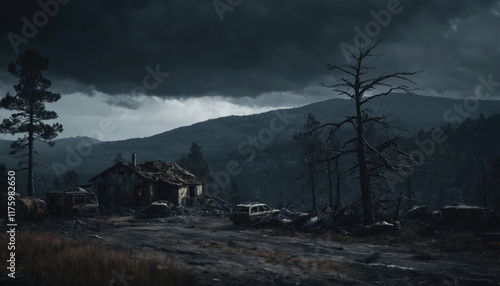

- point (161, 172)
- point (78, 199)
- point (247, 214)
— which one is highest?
point (161, 172)

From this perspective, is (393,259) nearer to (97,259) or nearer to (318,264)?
(318,264)

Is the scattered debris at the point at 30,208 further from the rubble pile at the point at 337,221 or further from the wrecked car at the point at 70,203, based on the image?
the rubble pile at the point at 337,221

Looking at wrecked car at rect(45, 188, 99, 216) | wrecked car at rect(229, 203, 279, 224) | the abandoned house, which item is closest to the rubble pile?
wrecked car at rect(229, 203, 279, 224)

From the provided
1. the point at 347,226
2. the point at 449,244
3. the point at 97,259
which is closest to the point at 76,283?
the point at 97,259

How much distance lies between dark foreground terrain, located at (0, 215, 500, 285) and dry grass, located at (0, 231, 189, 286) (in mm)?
886

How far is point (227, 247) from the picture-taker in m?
15.0

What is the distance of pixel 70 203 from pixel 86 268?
21.0 m

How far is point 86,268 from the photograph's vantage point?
29.8ft

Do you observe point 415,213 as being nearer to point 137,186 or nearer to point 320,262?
point 320,262

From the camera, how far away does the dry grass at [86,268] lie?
8125mm

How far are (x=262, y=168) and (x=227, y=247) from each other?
164 m

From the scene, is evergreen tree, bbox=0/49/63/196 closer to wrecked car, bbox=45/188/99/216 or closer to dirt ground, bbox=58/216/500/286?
wrecked car, bbox=45/188/99/216

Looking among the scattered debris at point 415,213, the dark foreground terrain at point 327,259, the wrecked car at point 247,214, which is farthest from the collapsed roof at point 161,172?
the scattered debris at point 415,213

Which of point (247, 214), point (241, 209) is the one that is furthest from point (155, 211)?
point (247, 214)
